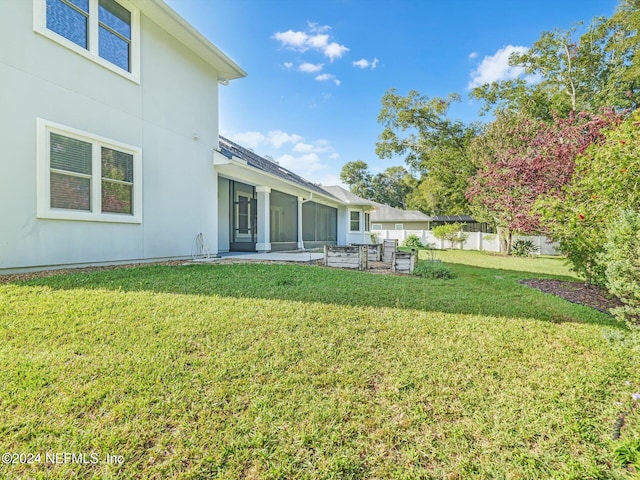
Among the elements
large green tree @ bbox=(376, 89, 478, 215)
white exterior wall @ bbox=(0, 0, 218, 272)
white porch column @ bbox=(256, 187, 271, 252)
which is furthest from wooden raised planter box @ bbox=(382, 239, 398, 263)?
large green tree @ bbox=(376, 89, 478, 215)

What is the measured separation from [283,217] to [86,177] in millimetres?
8082

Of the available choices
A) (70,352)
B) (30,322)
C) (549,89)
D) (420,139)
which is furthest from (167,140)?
(549,89)

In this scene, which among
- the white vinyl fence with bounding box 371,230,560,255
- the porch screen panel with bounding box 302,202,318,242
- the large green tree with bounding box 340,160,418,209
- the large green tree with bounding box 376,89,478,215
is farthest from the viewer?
the large green tree with bounding box 340,160,418,209

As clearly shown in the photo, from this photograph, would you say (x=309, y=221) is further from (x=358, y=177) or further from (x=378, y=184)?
(x=358, y=177)

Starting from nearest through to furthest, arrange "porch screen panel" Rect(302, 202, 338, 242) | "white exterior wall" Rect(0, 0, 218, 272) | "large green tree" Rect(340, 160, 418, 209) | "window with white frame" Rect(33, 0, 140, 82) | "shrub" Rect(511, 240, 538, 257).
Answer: "white exterior wall" Rect(0, 0, 218, 272) → "window with white frame" Rect(33, 0, 140, 82) → "porch screen panel" Rect(302, 202, 338, 242) → "shrub" Rect(511, 240, 538, 257) → "large green tree" Rect(340, 160, 418, 209)

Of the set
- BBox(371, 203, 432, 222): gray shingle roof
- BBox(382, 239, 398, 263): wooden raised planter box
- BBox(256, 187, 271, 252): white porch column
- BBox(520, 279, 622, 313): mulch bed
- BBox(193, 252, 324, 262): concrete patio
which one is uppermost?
BBox(371, 203, 432, 222): gray shingle roof

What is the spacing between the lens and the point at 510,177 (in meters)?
11.7

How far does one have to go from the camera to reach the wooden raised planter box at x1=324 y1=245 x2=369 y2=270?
331 inches

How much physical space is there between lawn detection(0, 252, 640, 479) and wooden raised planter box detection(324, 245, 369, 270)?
13.6 feet

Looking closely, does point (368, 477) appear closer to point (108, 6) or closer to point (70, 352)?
point (70, 352)

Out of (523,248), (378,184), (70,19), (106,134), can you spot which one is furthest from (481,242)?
(378,184)

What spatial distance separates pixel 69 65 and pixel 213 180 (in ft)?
14.4

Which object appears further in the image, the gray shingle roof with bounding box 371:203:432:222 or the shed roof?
the gray shingle roof with bounding box 371:203:432:222

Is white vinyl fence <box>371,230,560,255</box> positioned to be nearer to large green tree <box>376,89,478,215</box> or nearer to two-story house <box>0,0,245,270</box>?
large green tree <box>376,89,478,215</box>
